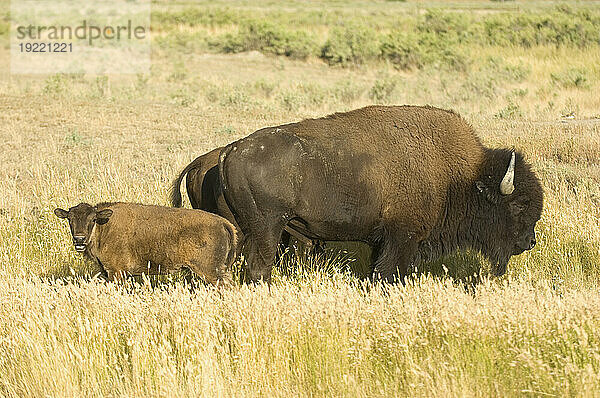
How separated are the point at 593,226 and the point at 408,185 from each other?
2535mm

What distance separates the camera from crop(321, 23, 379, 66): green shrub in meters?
27.7

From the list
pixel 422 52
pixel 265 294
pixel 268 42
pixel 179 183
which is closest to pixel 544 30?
pixel 422 52

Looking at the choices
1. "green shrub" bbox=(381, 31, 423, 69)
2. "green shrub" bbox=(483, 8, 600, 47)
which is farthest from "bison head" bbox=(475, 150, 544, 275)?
"green shrub" bbox=(483, 8, 600, 47)

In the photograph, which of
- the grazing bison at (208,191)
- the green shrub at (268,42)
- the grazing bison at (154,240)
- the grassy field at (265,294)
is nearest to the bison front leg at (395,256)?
the grassy field at (265,294)

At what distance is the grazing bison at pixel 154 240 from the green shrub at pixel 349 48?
68.5ft

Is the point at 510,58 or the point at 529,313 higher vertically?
the point at 529,313

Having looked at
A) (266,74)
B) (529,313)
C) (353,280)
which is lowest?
(266,74)

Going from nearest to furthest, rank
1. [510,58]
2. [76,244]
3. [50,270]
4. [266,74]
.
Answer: [76,244] → [50,270] → [266,74] → [510,58]

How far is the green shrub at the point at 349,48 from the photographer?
2770cm

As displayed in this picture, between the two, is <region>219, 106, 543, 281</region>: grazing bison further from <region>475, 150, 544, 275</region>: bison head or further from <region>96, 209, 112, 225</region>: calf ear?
<region>96, 209, 112, 225</region>: calf ear

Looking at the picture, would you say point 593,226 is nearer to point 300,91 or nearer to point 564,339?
point 564,339

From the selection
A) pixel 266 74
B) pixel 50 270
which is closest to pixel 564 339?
pixel 50 270

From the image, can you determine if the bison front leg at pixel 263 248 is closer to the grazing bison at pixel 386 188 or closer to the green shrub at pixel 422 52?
the grazing bison at pixel 386 188

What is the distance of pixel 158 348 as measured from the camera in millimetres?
5711
